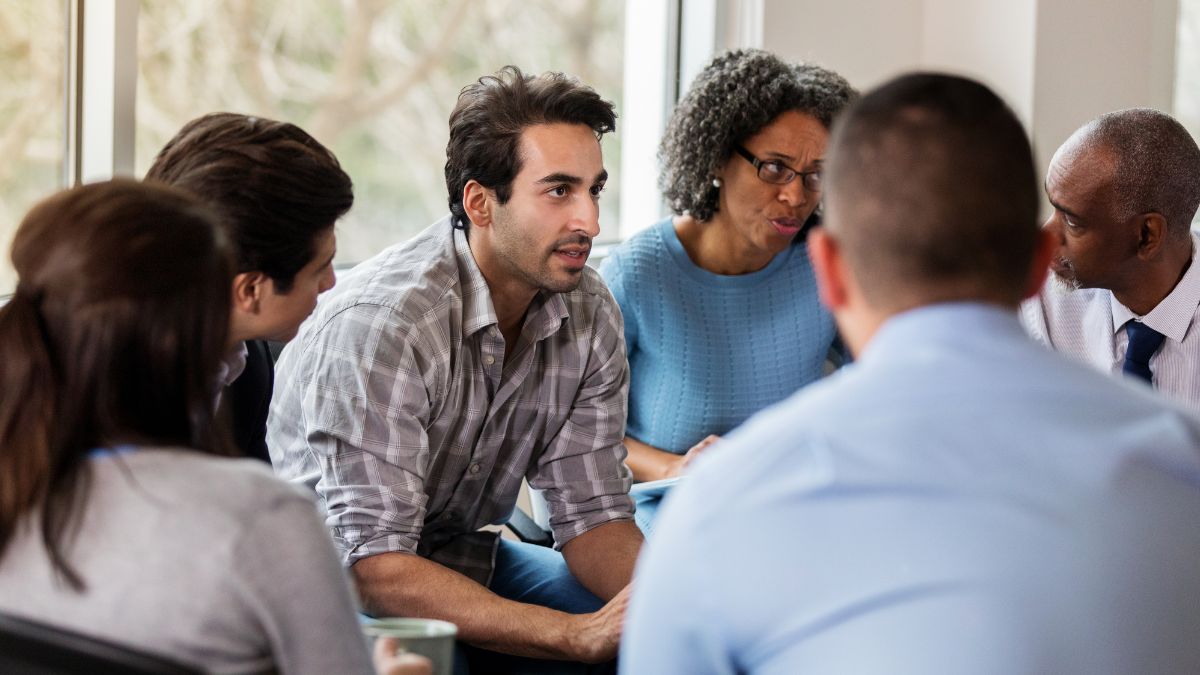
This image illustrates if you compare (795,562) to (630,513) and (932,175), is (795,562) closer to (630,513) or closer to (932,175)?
(932,175)

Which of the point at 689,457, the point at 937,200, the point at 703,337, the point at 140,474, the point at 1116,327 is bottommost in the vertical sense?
the point at 689,457

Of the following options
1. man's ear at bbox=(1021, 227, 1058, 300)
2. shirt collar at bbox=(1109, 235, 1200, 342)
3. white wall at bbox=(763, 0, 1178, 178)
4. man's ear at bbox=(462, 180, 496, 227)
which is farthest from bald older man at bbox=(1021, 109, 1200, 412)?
man's ear at bbox=(1021, 227, 1058, 300)

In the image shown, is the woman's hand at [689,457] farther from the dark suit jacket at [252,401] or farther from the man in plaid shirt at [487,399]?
the dark suit jacket at [252,401]

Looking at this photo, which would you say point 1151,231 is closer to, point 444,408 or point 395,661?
point 444,408

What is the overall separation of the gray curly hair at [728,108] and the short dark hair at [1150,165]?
2.16 ft

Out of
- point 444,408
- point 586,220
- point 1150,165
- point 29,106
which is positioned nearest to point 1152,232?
point 1150,165

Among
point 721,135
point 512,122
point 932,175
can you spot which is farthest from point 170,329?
point 721,135

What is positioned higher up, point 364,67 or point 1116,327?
point 364,67

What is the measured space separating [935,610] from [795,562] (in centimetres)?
10

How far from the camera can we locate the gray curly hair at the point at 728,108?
288cm

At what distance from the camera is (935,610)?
0.88 meters

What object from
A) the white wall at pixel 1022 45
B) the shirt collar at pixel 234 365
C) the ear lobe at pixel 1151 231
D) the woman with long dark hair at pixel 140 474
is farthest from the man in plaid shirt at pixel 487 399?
the white wall at pixel 1022 45

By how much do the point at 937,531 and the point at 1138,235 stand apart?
168 centimetres

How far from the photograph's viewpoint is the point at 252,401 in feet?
6.59
